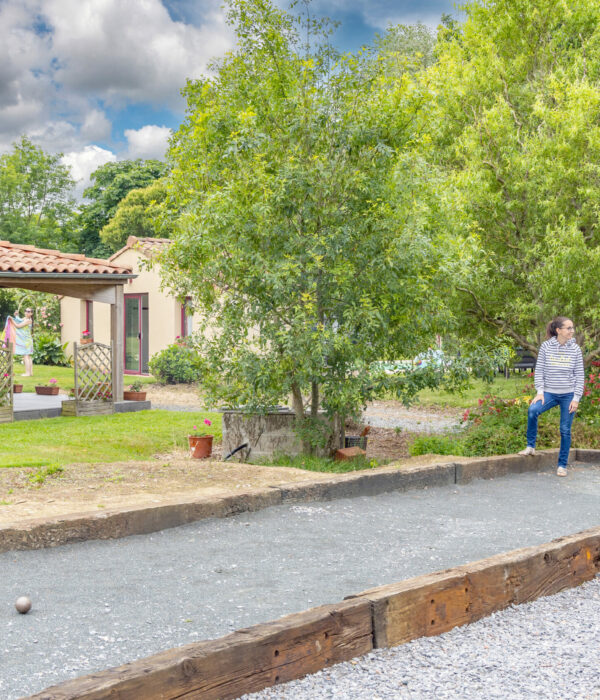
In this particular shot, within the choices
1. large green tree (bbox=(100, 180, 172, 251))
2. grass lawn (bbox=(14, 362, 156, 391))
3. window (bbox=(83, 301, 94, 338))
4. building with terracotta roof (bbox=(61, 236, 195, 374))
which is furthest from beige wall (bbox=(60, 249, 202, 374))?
large green tree (bbox=(100, 180, 172, 251))

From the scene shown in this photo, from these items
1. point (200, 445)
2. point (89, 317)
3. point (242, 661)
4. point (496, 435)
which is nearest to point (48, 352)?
point (89, 317)

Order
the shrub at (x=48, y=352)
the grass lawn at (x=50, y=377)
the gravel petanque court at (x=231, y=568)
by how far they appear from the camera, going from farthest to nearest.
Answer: the shrub at (x=48, y=352) → the grass lawn at (x=50, y=377) → the gravel petanque court at (x=231, y=568)

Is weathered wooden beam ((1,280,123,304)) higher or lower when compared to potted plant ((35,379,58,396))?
higher

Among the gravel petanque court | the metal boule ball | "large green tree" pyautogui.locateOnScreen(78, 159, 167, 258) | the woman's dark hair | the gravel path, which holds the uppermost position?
"large green tree" pyautogui.locateOnScreen(78, 159, 167, 258)

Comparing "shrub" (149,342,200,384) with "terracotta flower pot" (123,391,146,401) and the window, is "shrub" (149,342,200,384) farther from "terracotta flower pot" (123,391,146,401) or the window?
the window

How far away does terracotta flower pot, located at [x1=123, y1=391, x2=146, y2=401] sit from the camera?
1600 centimetres

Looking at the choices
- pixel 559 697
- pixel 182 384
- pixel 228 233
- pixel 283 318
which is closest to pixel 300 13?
pixel 228 233

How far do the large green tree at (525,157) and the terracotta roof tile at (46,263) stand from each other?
6.80 meters

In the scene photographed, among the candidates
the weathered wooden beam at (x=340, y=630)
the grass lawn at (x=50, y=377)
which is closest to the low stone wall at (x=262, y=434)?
the weathered wooden beam at (x=340, y=630)

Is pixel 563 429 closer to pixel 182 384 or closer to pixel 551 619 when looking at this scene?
pixel 551 619

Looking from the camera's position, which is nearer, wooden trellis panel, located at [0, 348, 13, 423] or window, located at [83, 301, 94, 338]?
wooden trellis panel, located at [0, 348, 13, 423]

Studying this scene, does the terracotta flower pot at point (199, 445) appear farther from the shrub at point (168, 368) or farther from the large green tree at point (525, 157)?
the shrub at point (168, 368)

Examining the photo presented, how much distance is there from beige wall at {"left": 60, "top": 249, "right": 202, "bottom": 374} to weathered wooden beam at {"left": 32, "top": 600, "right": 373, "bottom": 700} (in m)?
19.1

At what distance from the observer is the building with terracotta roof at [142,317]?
908 inches
